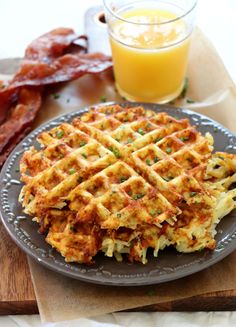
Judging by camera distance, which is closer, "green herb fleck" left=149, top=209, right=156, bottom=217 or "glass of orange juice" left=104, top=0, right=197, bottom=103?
"green herb fleck" left=149, top=209, right=156, bottom=217

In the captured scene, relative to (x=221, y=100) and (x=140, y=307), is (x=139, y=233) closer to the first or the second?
(x=140, y=307)

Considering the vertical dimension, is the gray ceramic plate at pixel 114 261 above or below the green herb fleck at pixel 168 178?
below

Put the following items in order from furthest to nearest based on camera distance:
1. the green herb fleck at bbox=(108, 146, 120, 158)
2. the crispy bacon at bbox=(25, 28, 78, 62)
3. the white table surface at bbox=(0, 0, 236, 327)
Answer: the white table surface at bbox=(0, 0, 236, 327) → the crispy bacon at bbox=(25, 28, 78, 62) → the green herb fleck at bbox=(108, 146, 120, 158)

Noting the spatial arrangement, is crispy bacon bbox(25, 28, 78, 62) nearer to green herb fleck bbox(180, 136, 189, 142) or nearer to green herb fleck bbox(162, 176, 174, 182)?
green herb fleck bbox(180, 136, 189, 142)

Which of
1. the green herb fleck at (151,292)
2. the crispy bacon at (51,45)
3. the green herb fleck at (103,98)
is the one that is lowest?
the green herb fleck at (151,292)

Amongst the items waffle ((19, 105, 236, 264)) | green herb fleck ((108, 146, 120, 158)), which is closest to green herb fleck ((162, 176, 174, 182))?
waffle ((19, 105, 236, 264))

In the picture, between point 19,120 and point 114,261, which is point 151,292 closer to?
point 114,261

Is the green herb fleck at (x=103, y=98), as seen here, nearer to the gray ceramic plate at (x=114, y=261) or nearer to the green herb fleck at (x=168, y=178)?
the gray ceramic plate at (x=114, y=261)

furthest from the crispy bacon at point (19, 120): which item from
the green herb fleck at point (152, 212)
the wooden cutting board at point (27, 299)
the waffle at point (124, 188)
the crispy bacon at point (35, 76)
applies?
the green herb fleck at point (152, 212)
